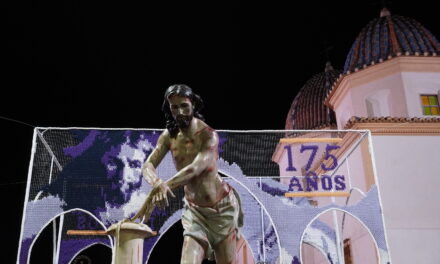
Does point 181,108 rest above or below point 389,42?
below

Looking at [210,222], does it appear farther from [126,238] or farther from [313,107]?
[313,107]

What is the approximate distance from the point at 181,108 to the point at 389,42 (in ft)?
46.0

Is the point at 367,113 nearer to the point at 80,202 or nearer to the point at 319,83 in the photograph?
the point at 319,83

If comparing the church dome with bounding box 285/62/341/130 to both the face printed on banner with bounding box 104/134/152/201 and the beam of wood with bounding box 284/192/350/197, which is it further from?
the face printed on banner with bounding box 104/134/152/201

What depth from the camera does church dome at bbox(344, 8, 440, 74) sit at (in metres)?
14.8

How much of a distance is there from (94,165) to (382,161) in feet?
26.9

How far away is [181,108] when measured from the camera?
3205 mm

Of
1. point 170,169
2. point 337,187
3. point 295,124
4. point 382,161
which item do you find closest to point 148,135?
point 170,169

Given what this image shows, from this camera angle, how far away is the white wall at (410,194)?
11906 mm

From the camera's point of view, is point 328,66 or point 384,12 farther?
point 328,66

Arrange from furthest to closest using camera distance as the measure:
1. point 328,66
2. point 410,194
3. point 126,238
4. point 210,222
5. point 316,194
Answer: point 328,66 → point 410,194 → point 316,194 → point 126,238 → point 210,222

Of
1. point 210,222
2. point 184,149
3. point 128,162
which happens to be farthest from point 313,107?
point 210,222

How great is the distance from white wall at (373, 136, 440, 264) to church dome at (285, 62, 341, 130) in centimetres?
625

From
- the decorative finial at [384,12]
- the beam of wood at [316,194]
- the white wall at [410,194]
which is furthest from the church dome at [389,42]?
the beam of wood at [316,194]
